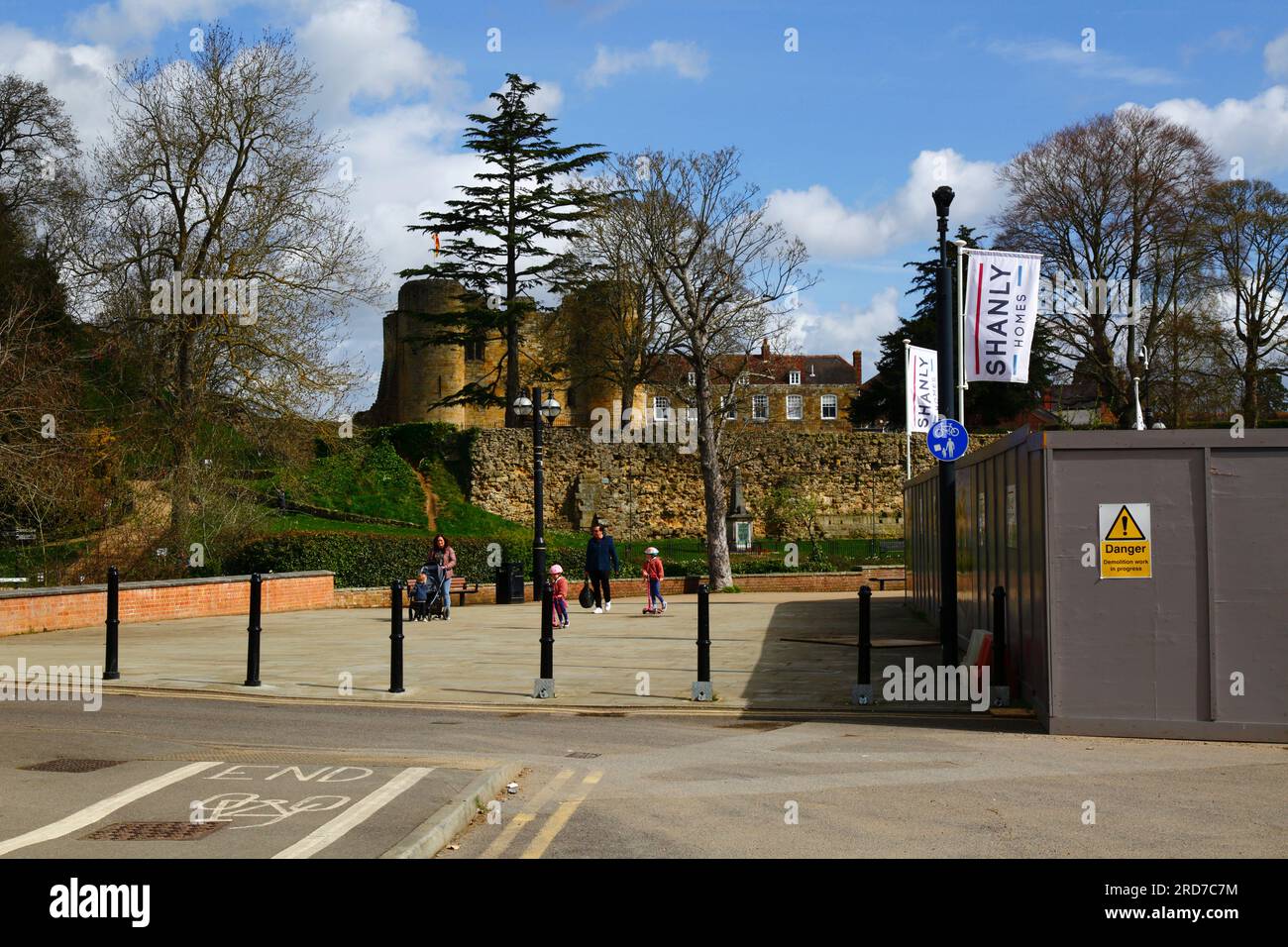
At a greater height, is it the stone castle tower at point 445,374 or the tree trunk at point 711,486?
the stone castle tower at point 445,374

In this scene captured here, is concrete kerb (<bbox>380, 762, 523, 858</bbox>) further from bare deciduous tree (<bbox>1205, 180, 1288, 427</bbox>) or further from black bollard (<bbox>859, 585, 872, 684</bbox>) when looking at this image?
bare deciduous tree (<bbox>1205, 180, 1288, 427</bbox>)

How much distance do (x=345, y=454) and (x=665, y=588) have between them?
48.6 feet

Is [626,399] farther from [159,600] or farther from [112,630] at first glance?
[112,630]

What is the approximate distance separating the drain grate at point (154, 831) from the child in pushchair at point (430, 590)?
684 inches

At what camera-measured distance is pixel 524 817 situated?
7895mm

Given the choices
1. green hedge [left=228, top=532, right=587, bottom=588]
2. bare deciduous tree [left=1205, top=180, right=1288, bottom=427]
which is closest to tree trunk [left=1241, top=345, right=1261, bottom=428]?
bare deciduous tree [left=1205, top=180, right=1288, bottom=427]

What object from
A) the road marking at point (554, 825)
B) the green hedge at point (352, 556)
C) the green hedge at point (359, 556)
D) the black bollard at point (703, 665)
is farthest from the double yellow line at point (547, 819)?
the green hedge at point (352, 556)

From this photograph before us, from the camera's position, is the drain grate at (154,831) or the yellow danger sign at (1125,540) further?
the yellow danger sign at (1125,540)

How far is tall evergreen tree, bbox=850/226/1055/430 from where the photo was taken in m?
60.2

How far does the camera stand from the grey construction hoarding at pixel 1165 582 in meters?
10.9

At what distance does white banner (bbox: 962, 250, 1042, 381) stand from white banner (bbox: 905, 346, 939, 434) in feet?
21.0

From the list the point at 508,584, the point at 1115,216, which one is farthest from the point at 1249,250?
the point at 508,584

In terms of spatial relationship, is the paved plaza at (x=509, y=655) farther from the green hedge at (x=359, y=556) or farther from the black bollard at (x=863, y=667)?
the green hedge at (x=359, y=556)

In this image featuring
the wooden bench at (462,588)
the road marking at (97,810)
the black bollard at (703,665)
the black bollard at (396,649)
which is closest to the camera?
the road marking at (97,810)
